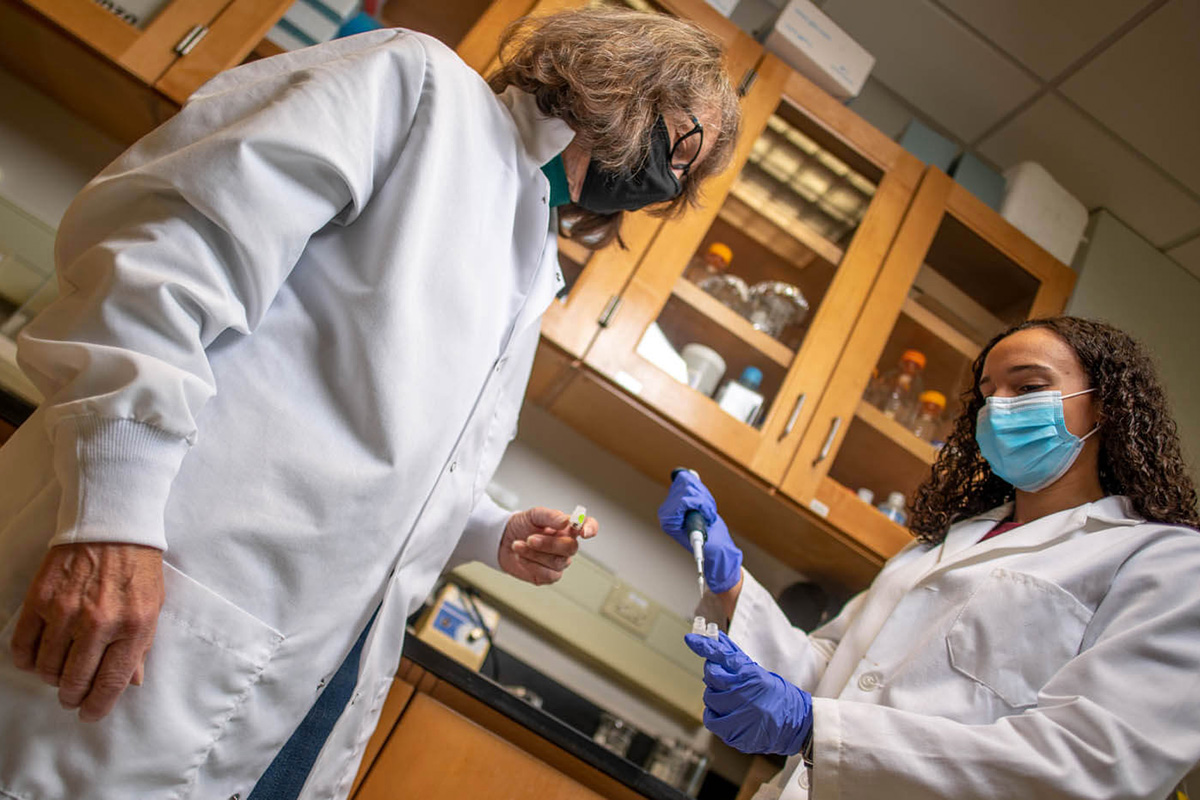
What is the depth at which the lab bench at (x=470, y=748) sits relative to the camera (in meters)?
1.03

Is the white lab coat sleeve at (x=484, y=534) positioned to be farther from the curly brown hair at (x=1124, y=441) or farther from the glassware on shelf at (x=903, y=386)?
the glassware on shelf at (x=903, y=386)

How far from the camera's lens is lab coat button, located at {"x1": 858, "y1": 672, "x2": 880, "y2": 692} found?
919 millimetres

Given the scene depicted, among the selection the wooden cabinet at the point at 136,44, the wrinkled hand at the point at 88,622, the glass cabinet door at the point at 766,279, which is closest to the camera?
the wrinkled hand at the point at 88,622

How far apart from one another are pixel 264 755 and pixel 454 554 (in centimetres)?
44

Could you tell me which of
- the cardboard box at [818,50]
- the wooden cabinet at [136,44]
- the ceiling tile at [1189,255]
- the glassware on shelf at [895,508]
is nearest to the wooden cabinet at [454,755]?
the glassware on shelf at [895,508]

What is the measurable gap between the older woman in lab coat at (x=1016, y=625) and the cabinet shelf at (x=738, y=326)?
46 cm

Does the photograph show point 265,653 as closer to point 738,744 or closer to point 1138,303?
point 738,744

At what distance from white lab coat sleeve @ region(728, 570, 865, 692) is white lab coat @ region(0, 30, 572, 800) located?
1.66 ft

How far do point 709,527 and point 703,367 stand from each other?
0.55 meters

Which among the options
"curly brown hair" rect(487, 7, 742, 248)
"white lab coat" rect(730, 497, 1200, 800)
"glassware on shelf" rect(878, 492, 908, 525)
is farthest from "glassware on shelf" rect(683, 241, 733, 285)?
"white lab coat" rect(730, 497, 1200, 800)

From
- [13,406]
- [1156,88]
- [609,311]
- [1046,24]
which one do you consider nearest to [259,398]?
[13,406]

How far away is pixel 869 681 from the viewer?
0.93m

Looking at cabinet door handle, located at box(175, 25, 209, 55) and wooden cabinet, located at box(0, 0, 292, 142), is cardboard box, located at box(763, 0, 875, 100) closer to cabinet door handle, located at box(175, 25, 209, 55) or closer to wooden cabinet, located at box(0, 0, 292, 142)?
wooden cabinet, located at box(0, 0, 292, 142)

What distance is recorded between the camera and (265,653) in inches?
25.1
